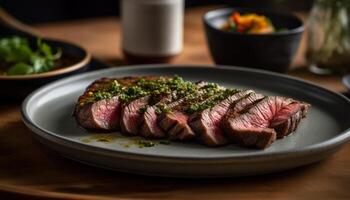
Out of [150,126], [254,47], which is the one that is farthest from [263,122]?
[254,47]

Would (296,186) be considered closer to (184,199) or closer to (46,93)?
(184,199)

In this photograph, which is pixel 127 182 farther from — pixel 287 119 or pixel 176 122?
pixel 287 119

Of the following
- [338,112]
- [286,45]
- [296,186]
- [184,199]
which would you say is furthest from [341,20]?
[184,199]

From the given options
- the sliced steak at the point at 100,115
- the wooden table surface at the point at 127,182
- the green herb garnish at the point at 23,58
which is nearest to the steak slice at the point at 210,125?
the wooden table surface at the point at 127,182

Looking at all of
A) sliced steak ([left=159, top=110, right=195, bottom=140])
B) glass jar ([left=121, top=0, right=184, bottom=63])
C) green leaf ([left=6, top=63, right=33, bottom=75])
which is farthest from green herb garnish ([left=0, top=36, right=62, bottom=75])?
sliced steak ([left=159, top=110, right=195, bottom=140])

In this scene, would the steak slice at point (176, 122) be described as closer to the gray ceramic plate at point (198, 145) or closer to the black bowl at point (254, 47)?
the gray ceramic plate at point (198, 145)

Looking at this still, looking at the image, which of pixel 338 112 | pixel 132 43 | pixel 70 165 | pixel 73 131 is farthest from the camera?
pixel 132 43

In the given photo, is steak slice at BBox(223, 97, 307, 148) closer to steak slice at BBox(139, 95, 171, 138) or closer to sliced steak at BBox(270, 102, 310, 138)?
sliced steak at BBox(270, 102, 310, 138)
